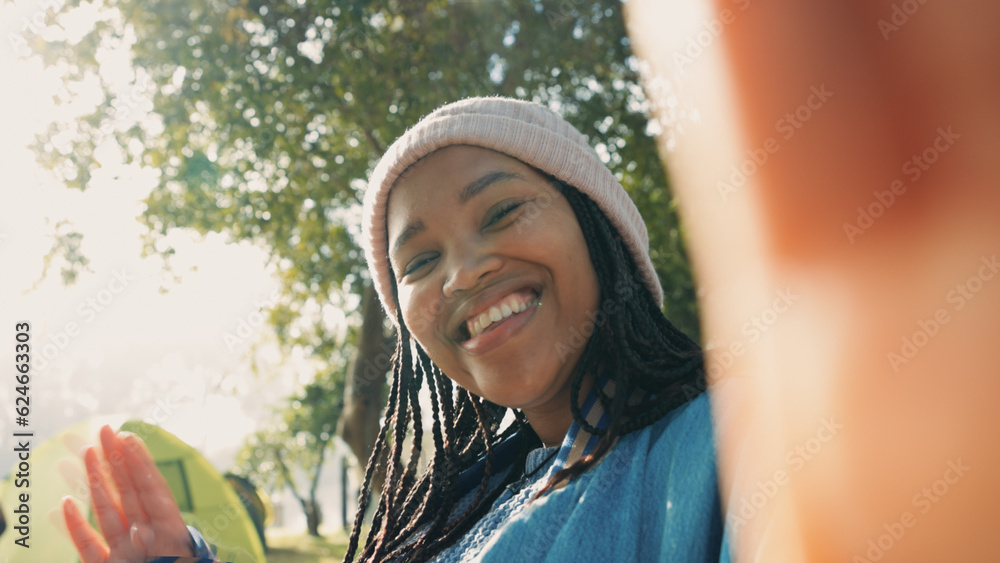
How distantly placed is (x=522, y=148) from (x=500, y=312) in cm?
40

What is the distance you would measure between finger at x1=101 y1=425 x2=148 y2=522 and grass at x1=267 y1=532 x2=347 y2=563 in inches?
509

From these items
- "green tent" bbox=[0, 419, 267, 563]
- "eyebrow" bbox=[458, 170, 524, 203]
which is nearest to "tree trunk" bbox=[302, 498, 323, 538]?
"green tent" bbox=[0, 419, 267, 563]

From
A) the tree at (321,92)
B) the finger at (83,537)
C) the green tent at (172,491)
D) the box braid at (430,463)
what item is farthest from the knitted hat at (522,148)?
the tree at (321,92)

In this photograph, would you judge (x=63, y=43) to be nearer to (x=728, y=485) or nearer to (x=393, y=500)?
(x=393, y=500)

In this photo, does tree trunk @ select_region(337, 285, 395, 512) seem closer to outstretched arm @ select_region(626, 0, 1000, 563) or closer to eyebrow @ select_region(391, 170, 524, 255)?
eyebrow @ select_region(391, 170, 524, 255)

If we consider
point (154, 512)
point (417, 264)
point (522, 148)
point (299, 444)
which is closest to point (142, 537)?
point (154, 512)

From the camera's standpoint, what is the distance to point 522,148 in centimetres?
164

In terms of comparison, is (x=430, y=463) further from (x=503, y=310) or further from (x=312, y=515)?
(x=312, y=515)

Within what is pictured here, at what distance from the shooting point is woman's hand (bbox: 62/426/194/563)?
1.81 meters

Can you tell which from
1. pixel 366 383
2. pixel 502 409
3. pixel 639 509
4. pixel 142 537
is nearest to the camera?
pixel 639 509

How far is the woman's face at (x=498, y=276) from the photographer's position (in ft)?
5.05

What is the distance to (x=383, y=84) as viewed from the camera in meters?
6.04

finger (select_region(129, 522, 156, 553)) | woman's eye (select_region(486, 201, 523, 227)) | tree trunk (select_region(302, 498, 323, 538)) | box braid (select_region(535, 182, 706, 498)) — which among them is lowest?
box braid (select_region(535, 182, 706, 498))

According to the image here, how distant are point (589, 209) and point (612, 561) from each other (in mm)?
829
